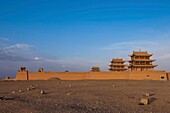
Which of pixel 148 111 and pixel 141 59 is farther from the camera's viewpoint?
pixel 141 59

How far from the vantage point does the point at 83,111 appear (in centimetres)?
696

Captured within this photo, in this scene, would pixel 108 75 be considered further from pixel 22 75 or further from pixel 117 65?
pixel 117 65

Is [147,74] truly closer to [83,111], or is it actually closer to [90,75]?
[90,75]

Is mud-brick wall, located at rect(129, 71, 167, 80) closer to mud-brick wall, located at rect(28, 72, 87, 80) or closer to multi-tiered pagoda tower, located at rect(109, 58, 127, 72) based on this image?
mud-brick wall, located at rect(28, 72, 87, 80)

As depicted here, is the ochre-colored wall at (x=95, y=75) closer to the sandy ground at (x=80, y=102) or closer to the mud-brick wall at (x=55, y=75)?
the mud-brick wall at (x=55, y=75)

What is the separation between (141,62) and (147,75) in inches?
411

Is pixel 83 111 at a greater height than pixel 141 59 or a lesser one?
lesser

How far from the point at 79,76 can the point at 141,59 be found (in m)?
17.0

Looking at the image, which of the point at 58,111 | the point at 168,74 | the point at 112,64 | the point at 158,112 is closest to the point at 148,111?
the point at 158,112

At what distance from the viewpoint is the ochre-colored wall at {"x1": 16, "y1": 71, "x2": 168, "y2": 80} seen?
3790 cm

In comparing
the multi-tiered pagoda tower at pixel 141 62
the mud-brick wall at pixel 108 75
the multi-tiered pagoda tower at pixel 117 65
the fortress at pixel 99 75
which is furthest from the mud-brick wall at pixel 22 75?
the multi-tiered pagoda tower at pixel 117 65

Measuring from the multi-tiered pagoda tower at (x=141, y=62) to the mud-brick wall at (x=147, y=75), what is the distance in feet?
28.5

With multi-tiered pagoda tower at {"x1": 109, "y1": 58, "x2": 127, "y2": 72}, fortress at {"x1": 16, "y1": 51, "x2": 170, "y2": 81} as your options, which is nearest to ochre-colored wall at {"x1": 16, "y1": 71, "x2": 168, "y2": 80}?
fortress at {"x1": 16, "y1": 51, "x2": 170, "y2": 81}

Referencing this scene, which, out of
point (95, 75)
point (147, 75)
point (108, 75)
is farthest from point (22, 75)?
point (147, 75)
